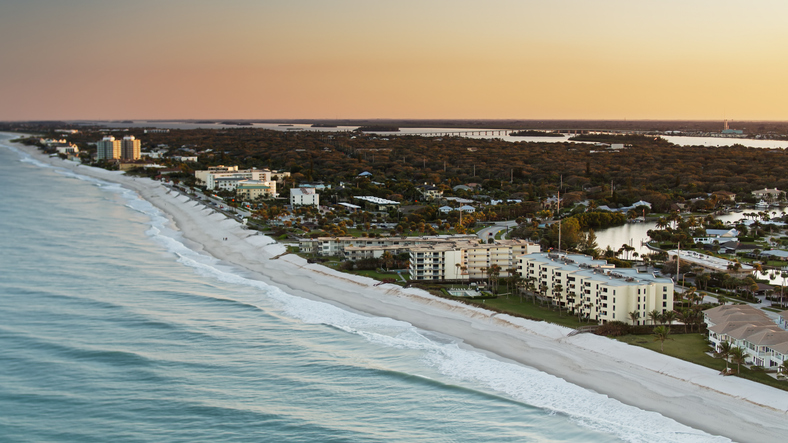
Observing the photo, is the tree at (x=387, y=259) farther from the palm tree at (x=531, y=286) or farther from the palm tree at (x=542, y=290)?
the palm tree at (x=542, y=290)

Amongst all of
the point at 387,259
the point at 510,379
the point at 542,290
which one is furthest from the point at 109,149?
the point at 510,379

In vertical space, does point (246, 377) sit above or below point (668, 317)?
below

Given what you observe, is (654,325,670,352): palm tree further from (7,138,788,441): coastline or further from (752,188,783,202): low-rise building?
(752,188,783,202): low-rise building

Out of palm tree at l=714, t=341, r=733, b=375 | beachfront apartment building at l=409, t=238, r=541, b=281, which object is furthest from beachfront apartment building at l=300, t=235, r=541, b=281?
palm tree at l=714, t=341, r=733, b=375

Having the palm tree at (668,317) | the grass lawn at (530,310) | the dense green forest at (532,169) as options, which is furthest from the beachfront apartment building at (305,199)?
the palm tree at (668,317)

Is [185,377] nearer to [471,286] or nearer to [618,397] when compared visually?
[618,397]

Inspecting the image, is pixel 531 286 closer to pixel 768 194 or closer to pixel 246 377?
pixel 246 377

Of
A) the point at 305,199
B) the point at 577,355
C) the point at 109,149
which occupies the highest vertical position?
the point at 109,149

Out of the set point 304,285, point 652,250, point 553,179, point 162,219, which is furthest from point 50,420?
point 553,179
